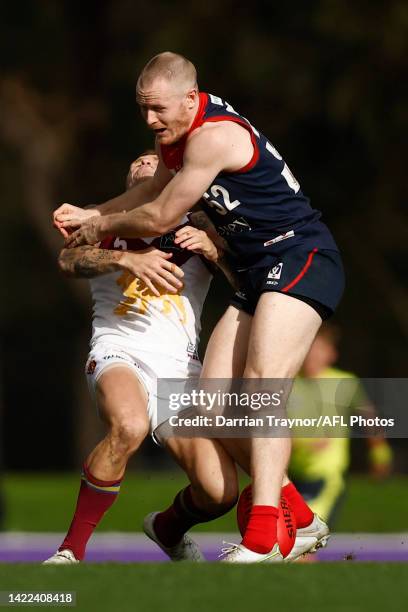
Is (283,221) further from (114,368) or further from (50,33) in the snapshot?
(50,33)

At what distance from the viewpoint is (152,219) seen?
25.3ft

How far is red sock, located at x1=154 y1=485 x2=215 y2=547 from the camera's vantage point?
8516 millimetres

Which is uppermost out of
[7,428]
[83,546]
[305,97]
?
[83,546]

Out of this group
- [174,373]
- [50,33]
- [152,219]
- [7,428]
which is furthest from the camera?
[7,428]

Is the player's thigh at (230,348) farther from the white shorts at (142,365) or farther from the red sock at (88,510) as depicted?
the red sock at (88,510)

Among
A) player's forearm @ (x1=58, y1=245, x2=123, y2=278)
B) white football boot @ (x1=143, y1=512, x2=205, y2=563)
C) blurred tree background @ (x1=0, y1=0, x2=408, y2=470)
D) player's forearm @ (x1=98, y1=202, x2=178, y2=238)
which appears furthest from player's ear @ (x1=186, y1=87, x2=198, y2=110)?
blurred tree background @ (x1=0, y1=0, x2=408, y2=470)

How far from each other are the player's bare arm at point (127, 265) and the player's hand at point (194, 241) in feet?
0.41

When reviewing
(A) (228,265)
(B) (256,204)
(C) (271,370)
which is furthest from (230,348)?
(B) (256,204)

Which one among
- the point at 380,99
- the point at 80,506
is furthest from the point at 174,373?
the point at 380,99

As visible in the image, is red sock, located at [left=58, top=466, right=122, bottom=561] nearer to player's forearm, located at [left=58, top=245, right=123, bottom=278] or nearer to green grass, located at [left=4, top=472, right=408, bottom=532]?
player's forearm, located at [left=58, top=245, right=123, bottom=278]

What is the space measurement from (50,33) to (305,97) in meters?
6.15

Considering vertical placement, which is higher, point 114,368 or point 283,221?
point 283,221

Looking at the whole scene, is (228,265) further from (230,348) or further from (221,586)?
(221,586)

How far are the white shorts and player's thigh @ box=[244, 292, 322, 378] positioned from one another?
76 cm
